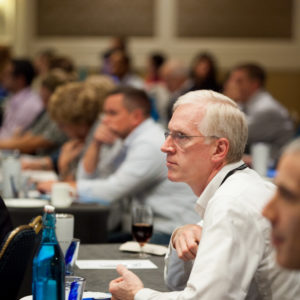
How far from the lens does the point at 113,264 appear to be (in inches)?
101

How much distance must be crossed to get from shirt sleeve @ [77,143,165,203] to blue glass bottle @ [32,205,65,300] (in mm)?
2263

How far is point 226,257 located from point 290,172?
643 mm

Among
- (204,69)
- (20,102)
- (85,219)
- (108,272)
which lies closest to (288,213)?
(108,272)

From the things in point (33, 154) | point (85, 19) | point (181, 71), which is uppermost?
point (85, 19)

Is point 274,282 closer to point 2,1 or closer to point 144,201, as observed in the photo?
point 144,201

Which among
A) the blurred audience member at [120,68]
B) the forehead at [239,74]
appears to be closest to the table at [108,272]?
the forehead at [239,74]

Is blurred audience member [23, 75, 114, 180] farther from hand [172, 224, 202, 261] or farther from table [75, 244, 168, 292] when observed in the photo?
hand [172, 224, 202, 261]

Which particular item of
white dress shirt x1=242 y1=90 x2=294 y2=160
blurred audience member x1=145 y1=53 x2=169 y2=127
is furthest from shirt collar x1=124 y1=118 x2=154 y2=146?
blurred audience member x1=145 y1=53 x2=169 y2=127

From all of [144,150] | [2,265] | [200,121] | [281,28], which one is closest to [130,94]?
[144,150]

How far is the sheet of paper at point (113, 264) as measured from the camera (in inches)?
98.8

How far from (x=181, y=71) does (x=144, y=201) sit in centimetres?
605

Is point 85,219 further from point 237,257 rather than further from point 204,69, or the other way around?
point 204,69

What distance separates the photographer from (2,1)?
41.1 ft

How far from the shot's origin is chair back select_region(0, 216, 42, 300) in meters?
1.91
